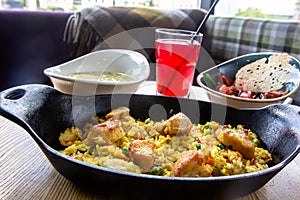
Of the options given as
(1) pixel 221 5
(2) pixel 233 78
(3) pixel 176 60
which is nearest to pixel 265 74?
(2) pixel 233 78

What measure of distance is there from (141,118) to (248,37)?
144 cm

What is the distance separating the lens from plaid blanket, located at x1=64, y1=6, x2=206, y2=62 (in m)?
2.03

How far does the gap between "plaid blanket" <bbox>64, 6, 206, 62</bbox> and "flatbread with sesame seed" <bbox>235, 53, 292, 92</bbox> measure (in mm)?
1024

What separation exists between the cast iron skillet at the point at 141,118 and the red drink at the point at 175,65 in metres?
0.32

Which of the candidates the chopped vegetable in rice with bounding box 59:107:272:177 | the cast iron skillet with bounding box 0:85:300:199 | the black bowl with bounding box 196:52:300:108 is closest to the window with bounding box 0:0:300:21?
the black bowl with bounding box 196:52:300:108

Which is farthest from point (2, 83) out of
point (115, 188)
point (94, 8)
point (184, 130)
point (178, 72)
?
point (115, 188)

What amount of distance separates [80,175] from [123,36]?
1.68m

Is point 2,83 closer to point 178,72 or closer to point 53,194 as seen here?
point 178,72

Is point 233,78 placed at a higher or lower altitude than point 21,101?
lower

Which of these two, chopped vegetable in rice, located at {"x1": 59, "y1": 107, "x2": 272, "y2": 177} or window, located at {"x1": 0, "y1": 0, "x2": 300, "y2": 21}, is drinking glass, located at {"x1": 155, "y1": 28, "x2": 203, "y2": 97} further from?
window, located at {"x1": 0, "y1": 0, "x2": 300, "y2": 21}

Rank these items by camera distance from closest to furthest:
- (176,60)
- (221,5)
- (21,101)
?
(21,101), (176,60), (221,5)

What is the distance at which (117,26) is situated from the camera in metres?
2.08

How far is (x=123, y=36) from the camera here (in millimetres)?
2086

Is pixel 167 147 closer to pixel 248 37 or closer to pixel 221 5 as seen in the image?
pixel 248 37
